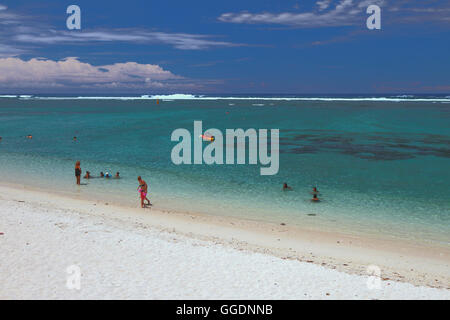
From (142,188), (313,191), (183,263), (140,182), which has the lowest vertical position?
(183,263)

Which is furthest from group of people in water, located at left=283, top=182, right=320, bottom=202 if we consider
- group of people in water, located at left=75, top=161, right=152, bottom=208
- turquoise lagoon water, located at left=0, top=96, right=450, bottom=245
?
group of people in water, located at left=75, top=161, right=152, bottom=208

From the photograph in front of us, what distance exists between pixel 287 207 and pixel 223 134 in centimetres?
3933

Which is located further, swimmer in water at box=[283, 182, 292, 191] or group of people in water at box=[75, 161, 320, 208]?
swimmer in water at box=[283, 182, 292, 191]

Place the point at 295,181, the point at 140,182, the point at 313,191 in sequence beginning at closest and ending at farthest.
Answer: the point at 140,182 < the point at 313,191 < the point at 295,181

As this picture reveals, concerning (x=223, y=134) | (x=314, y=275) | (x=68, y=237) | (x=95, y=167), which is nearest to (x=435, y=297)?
(x=314, y=275)

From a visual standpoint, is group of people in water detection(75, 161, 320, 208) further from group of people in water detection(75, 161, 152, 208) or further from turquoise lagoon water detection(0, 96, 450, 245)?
turquoise lagoon water detection(0, 96, 450, 245)

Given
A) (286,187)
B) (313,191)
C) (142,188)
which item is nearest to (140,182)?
(142,188)

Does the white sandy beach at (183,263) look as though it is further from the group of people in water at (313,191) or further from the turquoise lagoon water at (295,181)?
the group of people in water at (313,191)

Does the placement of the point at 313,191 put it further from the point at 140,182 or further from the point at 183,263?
the point at 183,263

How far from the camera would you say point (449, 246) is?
1563cm

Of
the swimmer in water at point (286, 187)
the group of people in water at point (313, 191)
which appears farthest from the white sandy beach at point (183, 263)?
the swimmer in water at point (286, 187)

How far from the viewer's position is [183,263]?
12281 mm

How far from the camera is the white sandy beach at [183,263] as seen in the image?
1052 cm

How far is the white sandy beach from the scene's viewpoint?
34.5 ft
